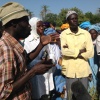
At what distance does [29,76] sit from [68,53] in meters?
2.18

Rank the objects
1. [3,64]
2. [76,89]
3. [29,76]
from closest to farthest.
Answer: [3,64] → [29,76] → [76,89]

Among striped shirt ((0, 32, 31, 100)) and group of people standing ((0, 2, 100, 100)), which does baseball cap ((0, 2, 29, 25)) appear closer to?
group of people standing ((0, 2, 100, 100))

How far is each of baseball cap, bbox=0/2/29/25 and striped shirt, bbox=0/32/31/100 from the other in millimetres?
130

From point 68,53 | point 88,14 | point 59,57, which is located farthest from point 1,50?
point 88,14

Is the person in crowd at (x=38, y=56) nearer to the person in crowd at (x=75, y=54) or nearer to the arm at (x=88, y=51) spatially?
the person in crowd at (x=75, y=54)

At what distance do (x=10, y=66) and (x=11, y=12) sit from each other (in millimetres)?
476

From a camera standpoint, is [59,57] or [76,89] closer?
[76,89]

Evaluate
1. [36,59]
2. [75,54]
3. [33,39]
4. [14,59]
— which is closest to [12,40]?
[14,59]

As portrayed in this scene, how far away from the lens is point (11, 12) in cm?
192

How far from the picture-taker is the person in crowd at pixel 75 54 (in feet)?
13.2

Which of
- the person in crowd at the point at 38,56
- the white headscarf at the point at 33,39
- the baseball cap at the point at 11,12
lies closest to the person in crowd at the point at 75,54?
the person in crowd at the point at 38,56

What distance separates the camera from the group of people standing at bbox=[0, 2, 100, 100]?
70.5 inches

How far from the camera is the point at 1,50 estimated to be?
1.76 meters

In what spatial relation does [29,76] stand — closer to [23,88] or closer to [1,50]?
[23,88]
